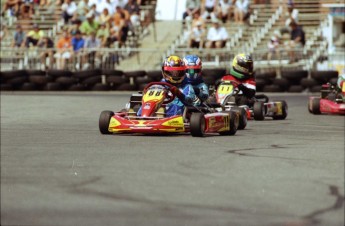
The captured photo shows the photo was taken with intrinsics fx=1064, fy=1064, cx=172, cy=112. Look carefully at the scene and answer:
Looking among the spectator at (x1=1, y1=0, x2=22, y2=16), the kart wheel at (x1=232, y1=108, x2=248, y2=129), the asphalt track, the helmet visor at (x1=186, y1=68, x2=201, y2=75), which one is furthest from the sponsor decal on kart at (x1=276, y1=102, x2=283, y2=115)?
the spectator at (x1=1, y1=0, x2=22, y2=16)

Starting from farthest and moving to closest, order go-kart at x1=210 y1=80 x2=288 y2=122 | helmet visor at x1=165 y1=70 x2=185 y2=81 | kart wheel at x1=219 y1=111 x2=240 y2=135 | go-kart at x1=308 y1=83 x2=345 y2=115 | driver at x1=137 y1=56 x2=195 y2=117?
go-kart at x1=308 y1=83 x2=345 y2=115, go-kart at x1=210 y1=80 x2=288 y2=122, kart wheel at x1=219 y1=111 x2=240 y2=135, helmet visor at x1=165 y1=70 x2=185 y2=81, driver at x1=137 y1=56 x2=195 y2=117

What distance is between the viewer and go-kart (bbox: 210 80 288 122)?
13.0 m

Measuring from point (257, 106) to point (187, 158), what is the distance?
4.39m

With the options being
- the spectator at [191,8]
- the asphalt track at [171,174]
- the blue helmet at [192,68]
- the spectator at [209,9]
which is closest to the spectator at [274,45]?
the spectator at [209,9]

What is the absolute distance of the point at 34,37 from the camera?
24.7m

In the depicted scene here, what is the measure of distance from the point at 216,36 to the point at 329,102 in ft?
22.6

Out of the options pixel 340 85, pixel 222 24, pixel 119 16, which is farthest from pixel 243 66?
pixel 119 16

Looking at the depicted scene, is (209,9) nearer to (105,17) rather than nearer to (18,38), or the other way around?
(105,17)

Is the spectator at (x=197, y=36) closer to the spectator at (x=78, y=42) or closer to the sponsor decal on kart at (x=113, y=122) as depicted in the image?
the spectator at (x=78, y=42)

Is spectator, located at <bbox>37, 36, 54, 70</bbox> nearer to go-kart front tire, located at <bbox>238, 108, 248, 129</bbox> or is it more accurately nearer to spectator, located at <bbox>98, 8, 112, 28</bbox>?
spectator, located at <bbox>98, 8, 112, 28</bbox>

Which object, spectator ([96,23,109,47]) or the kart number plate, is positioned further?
spectator ([96,23,109,47])

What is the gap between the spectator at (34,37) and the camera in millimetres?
24609

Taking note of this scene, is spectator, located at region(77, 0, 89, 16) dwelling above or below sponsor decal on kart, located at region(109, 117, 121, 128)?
above

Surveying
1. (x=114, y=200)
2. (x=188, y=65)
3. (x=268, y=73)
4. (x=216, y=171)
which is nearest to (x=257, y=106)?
(x=188, y=65)
